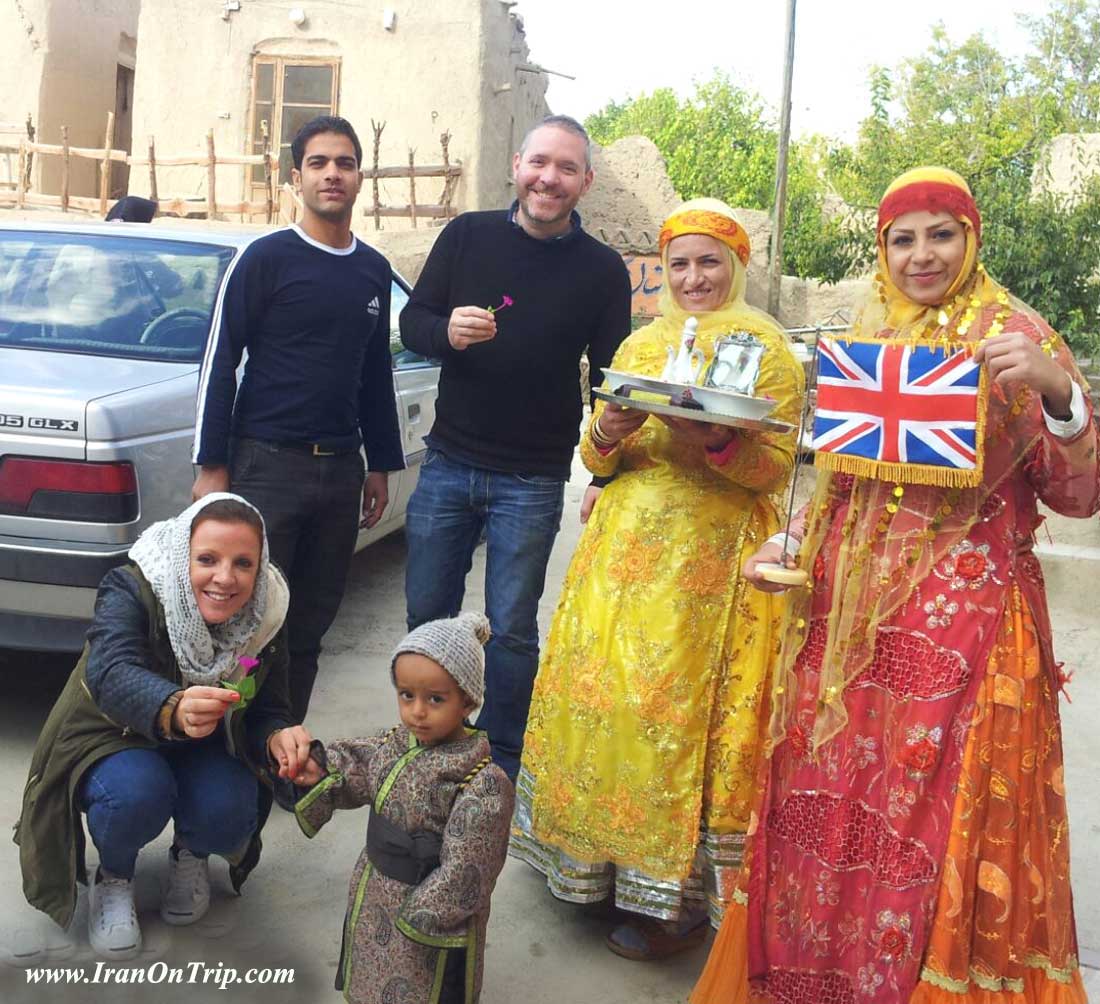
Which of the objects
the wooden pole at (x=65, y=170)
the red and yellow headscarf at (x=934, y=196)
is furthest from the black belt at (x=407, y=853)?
the wooden pole at (x=65, y=170)


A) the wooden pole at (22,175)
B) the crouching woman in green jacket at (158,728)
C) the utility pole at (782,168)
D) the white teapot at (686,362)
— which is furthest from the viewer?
the wooden pole at (22,175)

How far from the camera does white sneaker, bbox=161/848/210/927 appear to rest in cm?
295

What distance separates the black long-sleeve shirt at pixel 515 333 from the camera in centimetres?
337

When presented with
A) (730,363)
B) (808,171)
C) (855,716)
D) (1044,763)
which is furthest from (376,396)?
(808,171)

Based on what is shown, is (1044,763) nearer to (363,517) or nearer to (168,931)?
(168,931)

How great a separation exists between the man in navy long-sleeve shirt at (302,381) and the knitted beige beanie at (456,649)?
115 cm

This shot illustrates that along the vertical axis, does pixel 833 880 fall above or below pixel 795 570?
below

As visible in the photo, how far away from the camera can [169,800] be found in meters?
2.79

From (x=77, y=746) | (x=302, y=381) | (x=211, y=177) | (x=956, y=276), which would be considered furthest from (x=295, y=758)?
(x=211, y=177)

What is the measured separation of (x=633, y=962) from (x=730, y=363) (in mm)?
1456

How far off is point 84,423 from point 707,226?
1.84 meters

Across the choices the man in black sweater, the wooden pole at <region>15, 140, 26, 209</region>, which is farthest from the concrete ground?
the wooden pole at <region>15, 140, 26, 209</region>

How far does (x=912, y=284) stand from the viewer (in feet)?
8.12

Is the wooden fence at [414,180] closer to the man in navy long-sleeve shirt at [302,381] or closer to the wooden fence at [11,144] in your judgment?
the wooden fence at [11,144]
